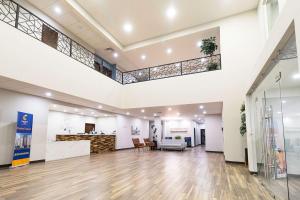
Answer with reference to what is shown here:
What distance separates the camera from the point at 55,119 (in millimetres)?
11500

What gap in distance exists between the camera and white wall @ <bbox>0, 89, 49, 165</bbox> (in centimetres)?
638

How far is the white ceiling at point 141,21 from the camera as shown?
282 inches

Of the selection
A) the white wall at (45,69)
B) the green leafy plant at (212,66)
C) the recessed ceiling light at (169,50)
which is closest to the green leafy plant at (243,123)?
the green leafy plant at (212,66)

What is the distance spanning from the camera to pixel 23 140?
674 cm

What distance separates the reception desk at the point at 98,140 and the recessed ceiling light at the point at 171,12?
797 cm

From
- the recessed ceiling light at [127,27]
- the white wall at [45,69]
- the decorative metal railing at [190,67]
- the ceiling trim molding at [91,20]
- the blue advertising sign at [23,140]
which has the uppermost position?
the recessed ceiling light at [127,27]

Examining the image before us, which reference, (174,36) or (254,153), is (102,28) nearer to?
(174,36)

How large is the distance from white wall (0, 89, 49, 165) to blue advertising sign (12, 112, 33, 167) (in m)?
0.27

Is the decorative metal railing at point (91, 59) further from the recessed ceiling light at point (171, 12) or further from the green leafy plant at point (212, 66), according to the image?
the recessed ceiling light at point (171, 12)

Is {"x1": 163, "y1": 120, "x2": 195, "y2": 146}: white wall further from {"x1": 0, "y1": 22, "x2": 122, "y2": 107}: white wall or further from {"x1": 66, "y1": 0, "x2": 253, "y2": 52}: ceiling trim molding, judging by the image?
{"x1": 0, "y1": 22, "x2": 122, "y2": 107}: white wall

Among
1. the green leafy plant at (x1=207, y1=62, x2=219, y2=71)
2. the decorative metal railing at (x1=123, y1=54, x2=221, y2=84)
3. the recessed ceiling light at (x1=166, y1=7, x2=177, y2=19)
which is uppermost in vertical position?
the recessed ceiling light at (x1=166, y1=7, x2=177, y2=19)

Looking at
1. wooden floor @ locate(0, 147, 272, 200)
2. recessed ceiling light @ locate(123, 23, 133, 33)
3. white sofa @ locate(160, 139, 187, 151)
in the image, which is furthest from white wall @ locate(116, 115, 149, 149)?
wooden floor @ locate(0, 147, 272, 200)

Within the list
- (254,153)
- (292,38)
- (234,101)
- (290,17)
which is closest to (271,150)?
(254,153)

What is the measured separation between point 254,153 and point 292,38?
3993 mm
